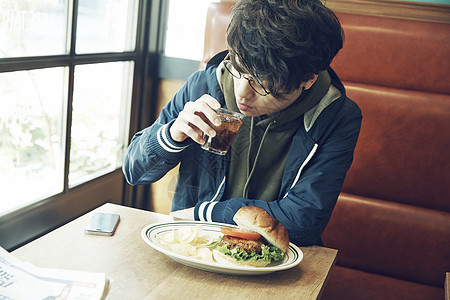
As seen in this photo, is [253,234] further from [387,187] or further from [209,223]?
[387,187]

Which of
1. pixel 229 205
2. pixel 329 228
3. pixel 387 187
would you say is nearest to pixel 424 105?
pixel 387 187

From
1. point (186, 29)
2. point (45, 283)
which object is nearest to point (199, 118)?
point (45, 283)

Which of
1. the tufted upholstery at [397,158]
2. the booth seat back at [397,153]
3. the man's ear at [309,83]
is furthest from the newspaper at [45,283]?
the booth seat back at [397,153]

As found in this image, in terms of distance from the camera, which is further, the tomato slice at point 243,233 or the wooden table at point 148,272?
the tomato slice at point 243,233

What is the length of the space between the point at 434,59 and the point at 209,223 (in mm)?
1346

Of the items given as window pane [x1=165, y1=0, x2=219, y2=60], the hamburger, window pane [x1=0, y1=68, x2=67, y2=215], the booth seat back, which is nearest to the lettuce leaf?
the hamburger

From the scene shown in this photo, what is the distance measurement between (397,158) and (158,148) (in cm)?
121

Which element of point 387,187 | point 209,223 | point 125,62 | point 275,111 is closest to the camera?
point 209,223

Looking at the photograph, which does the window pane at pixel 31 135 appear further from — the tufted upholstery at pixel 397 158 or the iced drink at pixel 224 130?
the tufted upholstery at pixel 397 158

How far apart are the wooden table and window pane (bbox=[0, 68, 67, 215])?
2.86 feet

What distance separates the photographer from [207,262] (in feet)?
3.72

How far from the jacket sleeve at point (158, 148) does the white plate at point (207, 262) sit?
9.4 inches

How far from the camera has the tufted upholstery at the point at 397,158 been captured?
215 cm

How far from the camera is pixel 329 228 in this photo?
2.27 meters
